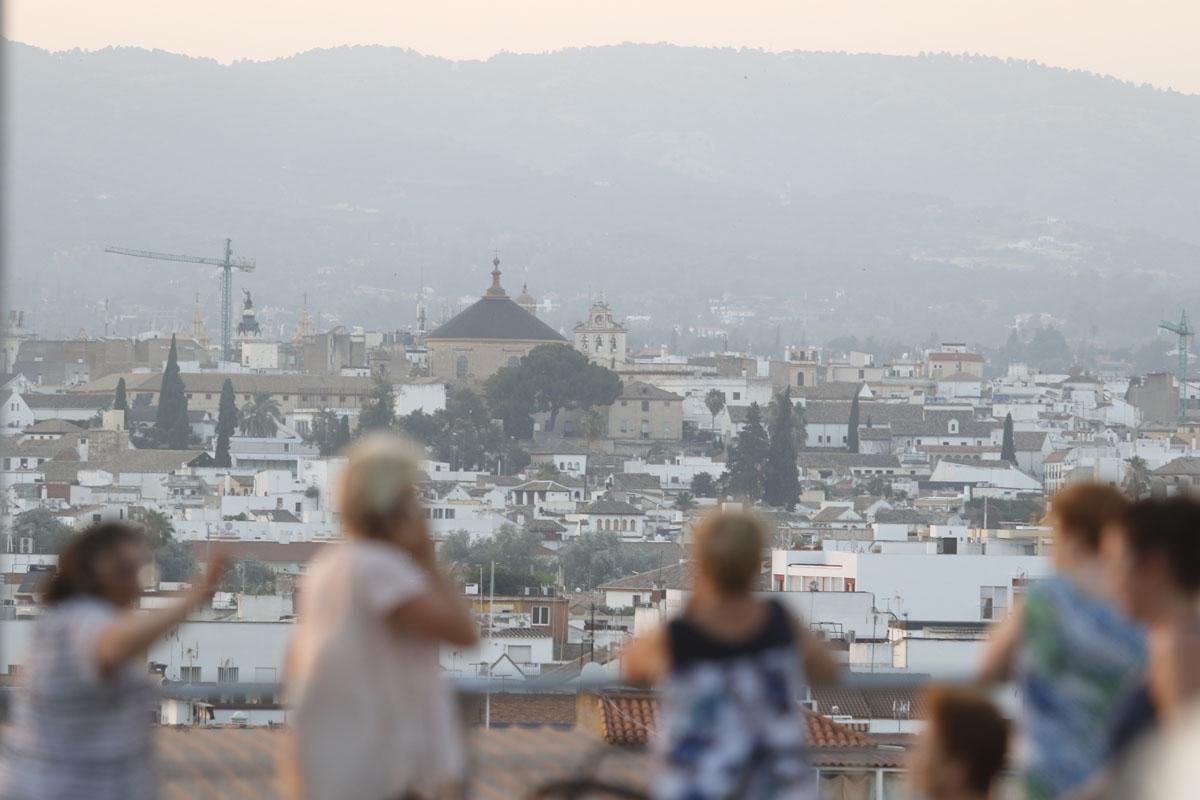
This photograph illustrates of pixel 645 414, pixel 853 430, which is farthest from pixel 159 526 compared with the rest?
pixel 853 430

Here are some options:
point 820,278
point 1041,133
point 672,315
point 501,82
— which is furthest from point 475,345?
point 501,82

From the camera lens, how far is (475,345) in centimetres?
7188

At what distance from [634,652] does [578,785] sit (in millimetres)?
219

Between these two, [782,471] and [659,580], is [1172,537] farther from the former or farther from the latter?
[782,471]

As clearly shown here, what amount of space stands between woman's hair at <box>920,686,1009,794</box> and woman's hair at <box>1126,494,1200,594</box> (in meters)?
0.18

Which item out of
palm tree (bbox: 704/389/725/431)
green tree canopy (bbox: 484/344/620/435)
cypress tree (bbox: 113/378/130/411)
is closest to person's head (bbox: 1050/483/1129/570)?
green tree canopy (bbox: 484/344/620/435)

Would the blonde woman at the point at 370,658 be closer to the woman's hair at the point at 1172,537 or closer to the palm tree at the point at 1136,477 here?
the woman's hair at the point at 1172,537

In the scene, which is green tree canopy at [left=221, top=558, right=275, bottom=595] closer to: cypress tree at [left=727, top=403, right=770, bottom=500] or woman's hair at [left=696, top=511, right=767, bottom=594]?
cypress tree at [left=727, top=403, right=770, bottom=500]

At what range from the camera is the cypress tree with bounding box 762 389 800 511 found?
170 feet

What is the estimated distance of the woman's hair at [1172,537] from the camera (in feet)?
6.47

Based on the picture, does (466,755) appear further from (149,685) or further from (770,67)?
(770,67)

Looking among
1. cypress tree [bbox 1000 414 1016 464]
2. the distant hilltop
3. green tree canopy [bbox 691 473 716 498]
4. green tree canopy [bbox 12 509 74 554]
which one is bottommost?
green tree canopy [bbox 12 509 74 554]

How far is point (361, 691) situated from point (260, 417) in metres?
60.4

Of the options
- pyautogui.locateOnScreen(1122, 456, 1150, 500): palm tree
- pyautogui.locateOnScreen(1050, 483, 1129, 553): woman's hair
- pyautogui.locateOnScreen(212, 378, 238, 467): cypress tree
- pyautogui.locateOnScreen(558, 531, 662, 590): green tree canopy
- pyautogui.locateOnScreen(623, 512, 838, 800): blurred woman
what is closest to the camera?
pyautogui.locateOnScreen(623, 512, 838, 800): blurred woman
